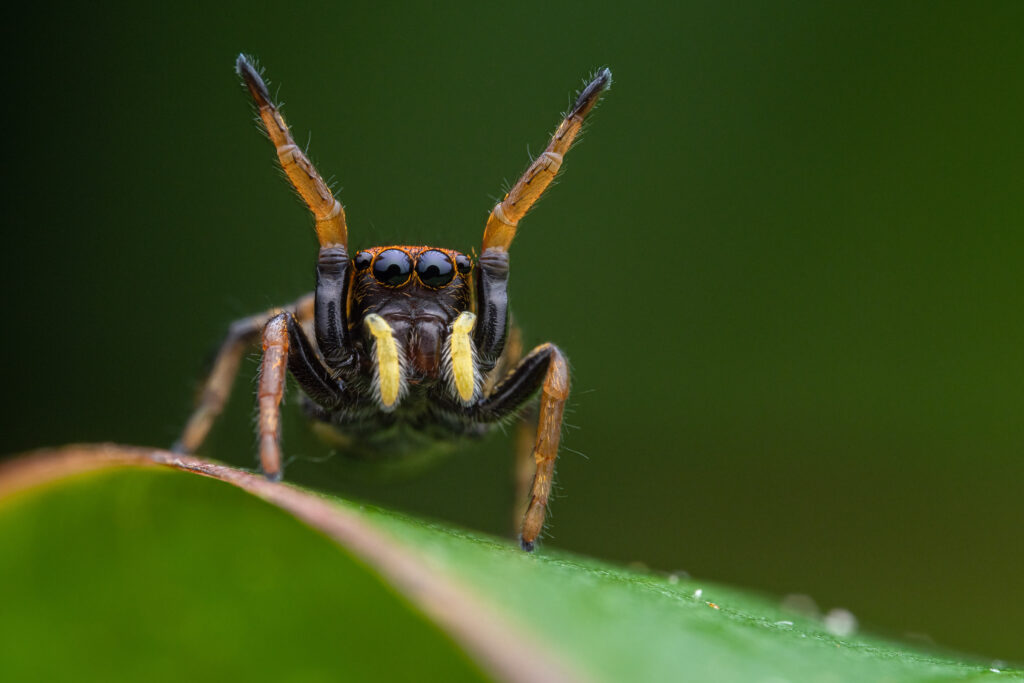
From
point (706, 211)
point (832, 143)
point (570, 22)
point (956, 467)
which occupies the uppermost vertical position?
point (570, 22)

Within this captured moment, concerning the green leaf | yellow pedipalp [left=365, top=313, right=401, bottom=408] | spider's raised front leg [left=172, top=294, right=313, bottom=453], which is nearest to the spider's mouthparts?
yellow pedipalp [left=365, top=313, right=401, bottom=408]

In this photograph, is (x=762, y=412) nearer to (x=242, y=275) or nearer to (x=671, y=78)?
(x=671, y=78)

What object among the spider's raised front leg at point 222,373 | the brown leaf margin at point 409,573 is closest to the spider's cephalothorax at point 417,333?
the spider's raised front leg at point 222,373

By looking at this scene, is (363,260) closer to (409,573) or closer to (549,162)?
(549,162)

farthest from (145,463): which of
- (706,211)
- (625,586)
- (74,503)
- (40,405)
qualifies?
(40,405)

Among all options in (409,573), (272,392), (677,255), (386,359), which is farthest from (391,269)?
(677,255)

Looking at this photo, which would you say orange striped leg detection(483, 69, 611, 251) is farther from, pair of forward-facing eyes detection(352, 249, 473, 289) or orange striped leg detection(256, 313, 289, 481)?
orange striped leg detection(256, 313, 289, 481)
